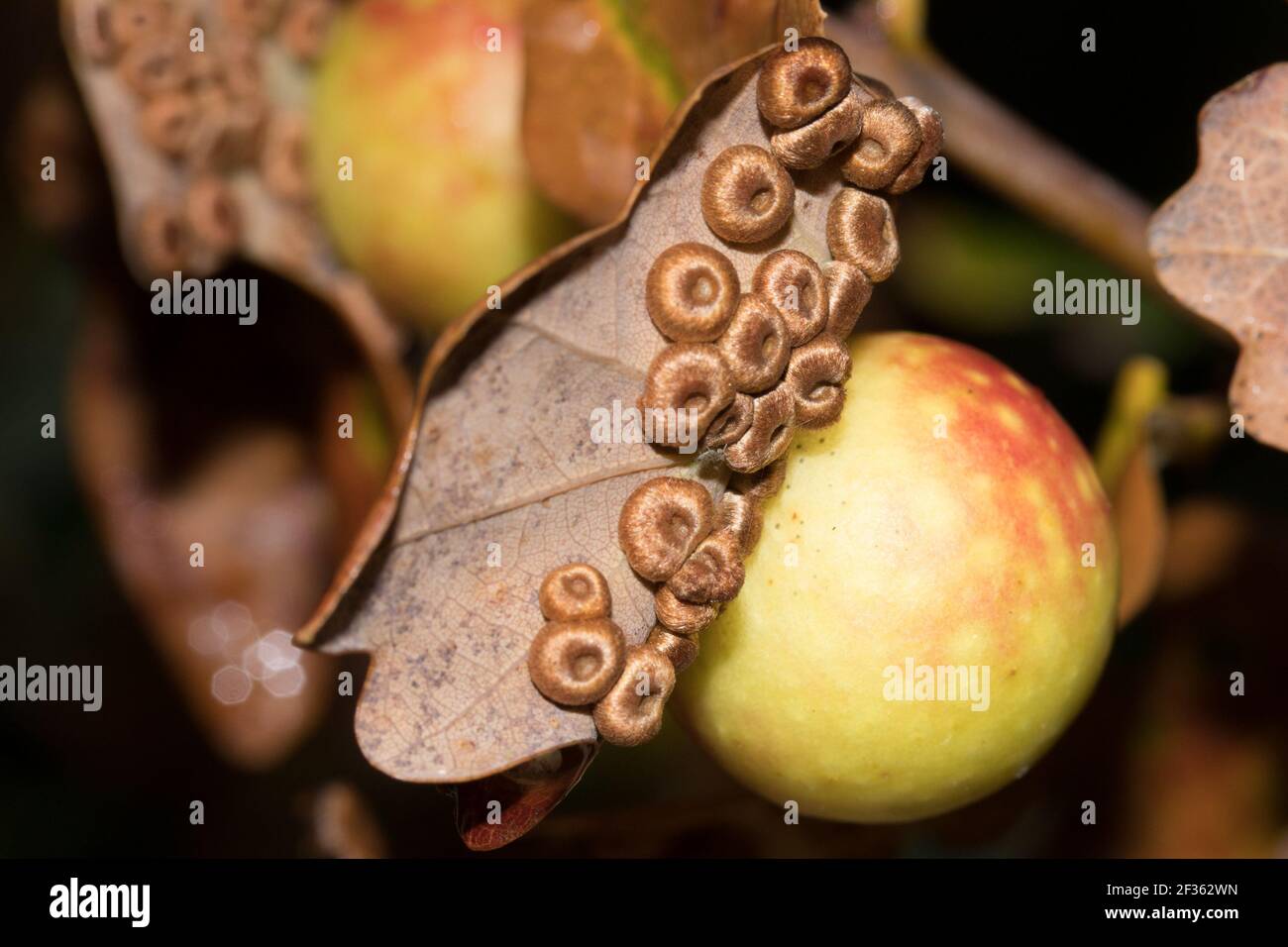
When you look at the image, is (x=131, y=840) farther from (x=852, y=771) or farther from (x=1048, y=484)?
(x=1048, y=484)

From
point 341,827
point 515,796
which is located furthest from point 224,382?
point 515,796

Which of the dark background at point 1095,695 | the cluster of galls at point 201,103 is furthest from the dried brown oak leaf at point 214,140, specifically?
the dark background at point 1095,695

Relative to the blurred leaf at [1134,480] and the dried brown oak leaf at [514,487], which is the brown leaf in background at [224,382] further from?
the blurred leaf at [1134,480]

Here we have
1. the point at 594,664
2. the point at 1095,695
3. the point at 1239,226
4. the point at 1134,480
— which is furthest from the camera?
the point at 1095,695

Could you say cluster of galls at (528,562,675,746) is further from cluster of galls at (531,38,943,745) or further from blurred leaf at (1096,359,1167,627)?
blurred leaf at (1096,359,1167,627)

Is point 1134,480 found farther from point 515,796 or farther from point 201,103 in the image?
Answer: point 201,103

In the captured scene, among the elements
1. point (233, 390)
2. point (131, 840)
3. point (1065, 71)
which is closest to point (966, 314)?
point (1065, 71)

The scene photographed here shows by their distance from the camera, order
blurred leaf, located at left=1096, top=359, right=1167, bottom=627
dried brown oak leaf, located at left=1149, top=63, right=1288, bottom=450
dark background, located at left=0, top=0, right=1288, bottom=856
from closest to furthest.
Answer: dried brown oak leaf, located at left=1149, top=63, right=1288, bottom=450
blurred leaf, located at left=1096, top=359, right=1167, bottom=627
dark background, located at left=0, top=0, right=1288, bottom=856

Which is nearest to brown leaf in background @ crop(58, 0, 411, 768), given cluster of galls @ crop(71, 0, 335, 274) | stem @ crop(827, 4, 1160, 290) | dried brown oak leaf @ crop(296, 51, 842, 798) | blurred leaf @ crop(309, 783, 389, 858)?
→ cluster of galls @ crop(71, 0, 335, 274)
